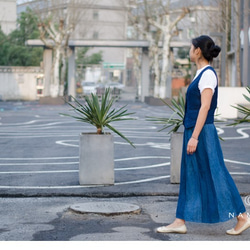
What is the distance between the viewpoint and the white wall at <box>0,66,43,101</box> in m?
53.6

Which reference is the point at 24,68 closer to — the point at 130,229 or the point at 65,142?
the point at 65,142

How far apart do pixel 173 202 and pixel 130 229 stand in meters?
1.91

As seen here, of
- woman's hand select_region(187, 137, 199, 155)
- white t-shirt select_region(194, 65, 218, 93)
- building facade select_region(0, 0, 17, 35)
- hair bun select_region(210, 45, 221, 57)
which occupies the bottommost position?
woman's hand select_region(187, 137, 199, 155)

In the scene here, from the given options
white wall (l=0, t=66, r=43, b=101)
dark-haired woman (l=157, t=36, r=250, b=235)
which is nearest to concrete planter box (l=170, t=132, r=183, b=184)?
dark-haired woman (l=157, t=36, r=250, b=235)

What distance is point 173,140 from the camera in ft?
34.9

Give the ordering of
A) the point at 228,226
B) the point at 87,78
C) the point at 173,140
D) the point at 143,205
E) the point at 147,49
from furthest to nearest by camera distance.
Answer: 1. the point at 87,78
2. the point at 147,49
3. the point at 173,140
4. the point at 143,205
5. the point at 228,226

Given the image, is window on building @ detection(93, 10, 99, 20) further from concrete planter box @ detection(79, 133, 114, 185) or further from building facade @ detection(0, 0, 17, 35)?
concrete planter box @ detection(79, 133, 114, 185)

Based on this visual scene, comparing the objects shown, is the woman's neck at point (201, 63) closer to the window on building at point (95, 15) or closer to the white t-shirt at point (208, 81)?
the white t-shirt at point (208, 81)

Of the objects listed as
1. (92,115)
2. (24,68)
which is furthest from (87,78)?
(92,115)

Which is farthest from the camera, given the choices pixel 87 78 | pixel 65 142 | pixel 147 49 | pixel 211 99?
pixel 87 78

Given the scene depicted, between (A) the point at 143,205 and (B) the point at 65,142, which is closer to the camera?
(A) the point at 143,205

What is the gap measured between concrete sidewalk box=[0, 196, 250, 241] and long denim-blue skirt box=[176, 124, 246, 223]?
21 centimetres

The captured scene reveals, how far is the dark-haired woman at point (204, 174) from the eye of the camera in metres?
6.87

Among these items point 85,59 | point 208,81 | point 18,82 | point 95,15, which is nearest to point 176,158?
point 208,81
